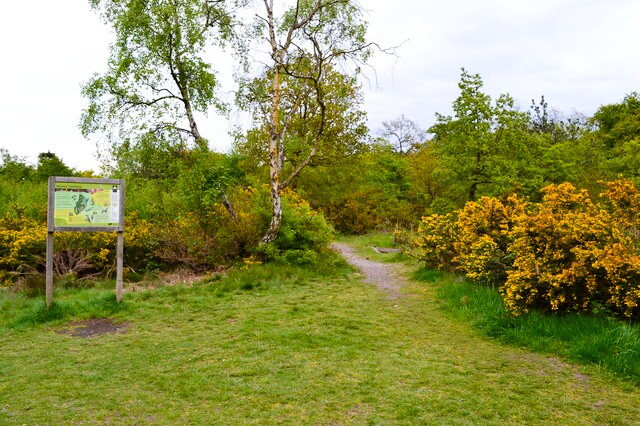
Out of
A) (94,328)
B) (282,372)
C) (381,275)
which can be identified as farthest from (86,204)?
(381,275)

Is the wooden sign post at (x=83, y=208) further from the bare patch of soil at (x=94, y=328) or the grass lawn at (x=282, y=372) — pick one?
the grass lawn at (x=282, y=372)

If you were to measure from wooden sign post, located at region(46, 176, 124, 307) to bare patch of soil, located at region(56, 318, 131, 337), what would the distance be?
2.60 feet

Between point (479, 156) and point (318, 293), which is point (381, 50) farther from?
point (479, 156)

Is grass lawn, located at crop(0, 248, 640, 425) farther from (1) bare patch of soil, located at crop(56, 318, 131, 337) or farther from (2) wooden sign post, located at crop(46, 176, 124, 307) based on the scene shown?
(2) wooden sign post, located at crop(46, 176, 124, 307)

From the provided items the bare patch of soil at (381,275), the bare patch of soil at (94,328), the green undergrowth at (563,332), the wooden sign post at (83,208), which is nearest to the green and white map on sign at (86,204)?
the wooden sign post at (83,208)

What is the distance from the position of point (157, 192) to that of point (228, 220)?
320 centimetres

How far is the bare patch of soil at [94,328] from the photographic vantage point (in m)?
6.48

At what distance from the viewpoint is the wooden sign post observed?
7.46 m

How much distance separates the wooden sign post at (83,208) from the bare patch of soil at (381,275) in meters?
5.20

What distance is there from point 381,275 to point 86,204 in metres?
6.86

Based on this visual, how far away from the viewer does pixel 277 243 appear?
461 inches

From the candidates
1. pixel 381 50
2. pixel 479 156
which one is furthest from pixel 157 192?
pixel 479 156

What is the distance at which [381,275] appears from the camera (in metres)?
11.6

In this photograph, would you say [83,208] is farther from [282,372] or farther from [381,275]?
[381,275]
